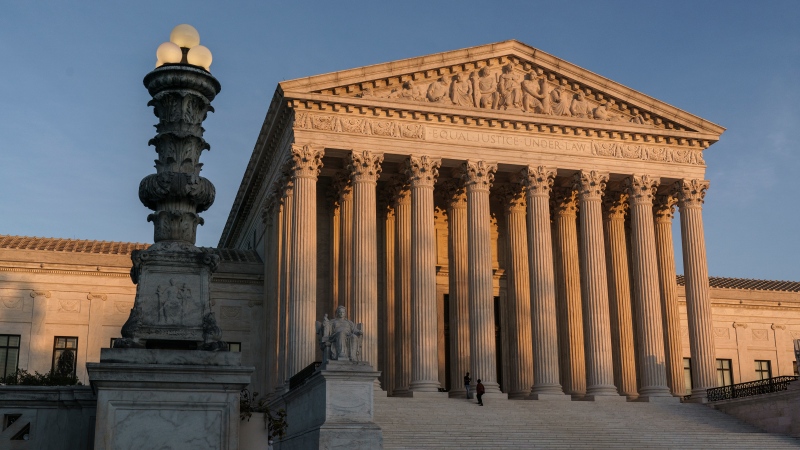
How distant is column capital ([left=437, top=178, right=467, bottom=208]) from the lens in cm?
4304

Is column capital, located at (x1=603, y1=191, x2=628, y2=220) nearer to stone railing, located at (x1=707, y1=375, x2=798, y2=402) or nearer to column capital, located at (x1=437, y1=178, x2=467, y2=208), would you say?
column capital, located at (x1=437, y1=178, x2=467, y2=208)

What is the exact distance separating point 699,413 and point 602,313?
593cm

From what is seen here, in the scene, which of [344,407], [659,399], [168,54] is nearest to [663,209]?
[659,399]

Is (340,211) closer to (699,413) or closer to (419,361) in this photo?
(419,361)

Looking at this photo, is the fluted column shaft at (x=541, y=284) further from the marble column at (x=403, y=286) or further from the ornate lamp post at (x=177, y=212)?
the ornate lamp post at (x=177, y=212)

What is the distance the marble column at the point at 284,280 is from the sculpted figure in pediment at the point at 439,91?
7.43 m

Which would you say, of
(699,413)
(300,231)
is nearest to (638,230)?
(699,413)

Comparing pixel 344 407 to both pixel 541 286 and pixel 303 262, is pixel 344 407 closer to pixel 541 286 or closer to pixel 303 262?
pixel 303 262

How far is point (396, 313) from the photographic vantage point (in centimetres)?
4275

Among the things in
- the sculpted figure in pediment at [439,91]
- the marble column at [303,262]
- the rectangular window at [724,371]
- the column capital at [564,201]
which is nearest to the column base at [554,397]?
the marble column at [303,262]

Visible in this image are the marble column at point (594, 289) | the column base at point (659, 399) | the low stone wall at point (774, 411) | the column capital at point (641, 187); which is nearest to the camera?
the low stone wall at point (774, 411)

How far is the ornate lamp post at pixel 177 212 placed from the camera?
1134 centimetres

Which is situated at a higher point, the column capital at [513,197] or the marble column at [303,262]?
the column capital at [513,197]

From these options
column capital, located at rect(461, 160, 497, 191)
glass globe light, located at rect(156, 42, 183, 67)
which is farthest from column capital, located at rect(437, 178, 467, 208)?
glass globe light, located at rect(156, 42, 183, 67)
